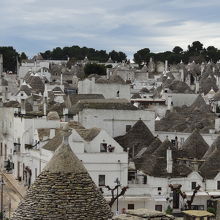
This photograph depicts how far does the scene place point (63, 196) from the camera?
1242 cm

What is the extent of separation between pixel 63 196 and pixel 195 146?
1835 inches

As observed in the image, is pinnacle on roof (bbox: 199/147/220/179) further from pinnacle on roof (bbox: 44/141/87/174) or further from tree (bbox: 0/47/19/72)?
tree (bbox: 0/47/19/72)

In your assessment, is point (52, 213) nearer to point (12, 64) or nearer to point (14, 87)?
point (14, 87)

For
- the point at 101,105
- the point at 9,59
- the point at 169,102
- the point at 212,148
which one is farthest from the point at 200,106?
the point at 9,59

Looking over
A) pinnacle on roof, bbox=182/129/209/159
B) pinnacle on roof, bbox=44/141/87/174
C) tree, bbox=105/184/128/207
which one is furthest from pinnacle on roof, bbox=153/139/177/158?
pinnacle on roof, bbox=44/141/87/174

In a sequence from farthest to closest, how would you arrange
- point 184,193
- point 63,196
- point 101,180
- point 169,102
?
point 169,102, point 101,180, point 184,193, point 63,196

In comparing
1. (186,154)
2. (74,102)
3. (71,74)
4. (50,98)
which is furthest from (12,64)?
(186,154)

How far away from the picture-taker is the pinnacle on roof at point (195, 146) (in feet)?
188

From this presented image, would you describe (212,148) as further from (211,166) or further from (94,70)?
(94,70)

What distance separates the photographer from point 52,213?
12.3 meters

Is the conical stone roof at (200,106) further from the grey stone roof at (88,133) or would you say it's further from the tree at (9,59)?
the tree at (9,59)

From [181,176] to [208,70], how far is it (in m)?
89.5

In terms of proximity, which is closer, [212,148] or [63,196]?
[63,196]

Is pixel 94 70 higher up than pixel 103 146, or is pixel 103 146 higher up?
pixel 94 70
